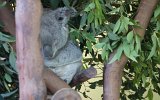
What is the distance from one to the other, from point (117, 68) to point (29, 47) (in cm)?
34

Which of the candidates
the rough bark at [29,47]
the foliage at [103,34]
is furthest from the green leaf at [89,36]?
the rough bark at [29,47]

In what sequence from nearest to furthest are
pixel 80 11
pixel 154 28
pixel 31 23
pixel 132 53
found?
pixel 31 23 → pixel 132 53 → pixel 80 11 → pixel 154 28

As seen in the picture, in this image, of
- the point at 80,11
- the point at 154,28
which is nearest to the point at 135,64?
the point at 154,28

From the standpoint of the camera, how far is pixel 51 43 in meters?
0.87

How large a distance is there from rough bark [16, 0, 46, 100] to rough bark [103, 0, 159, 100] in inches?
12.1

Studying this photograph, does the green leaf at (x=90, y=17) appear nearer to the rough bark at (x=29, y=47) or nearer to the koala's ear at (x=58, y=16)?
the koala's ear at (x=58, y=16)

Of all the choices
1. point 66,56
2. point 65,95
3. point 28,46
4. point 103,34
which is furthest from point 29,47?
point 103,34

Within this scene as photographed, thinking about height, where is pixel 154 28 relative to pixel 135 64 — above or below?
above

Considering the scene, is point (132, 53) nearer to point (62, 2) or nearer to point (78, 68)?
point (78, 68)

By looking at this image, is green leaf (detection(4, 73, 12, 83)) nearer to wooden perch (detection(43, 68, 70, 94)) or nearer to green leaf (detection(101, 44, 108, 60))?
wooden perch (detection(43, 68, 70, 94))

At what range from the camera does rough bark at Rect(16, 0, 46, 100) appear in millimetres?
647

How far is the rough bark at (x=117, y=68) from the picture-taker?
92 centimetres

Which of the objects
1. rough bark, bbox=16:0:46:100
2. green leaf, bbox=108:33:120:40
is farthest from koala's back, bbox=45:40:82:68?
rough bark, bbox=16:0:46:100

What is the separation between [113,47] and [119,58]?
0.04 meters
